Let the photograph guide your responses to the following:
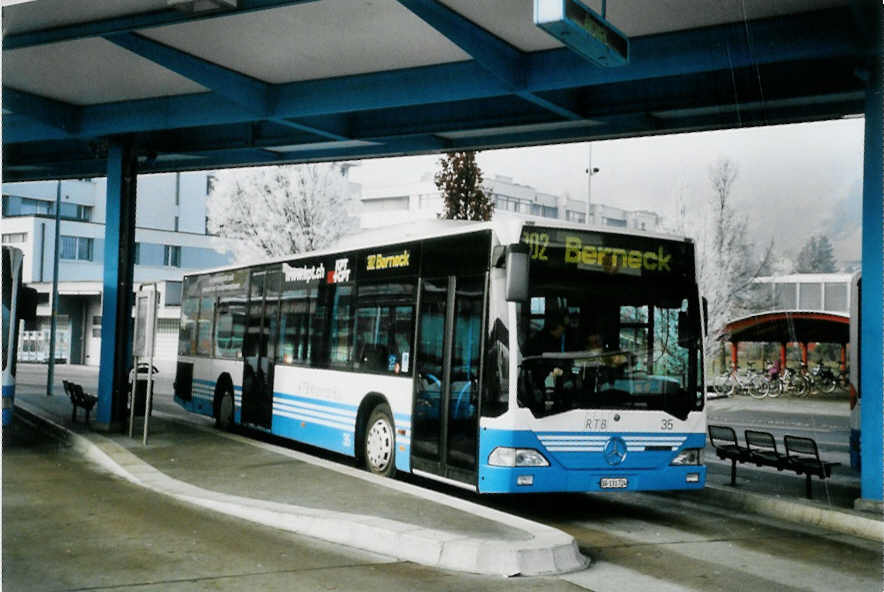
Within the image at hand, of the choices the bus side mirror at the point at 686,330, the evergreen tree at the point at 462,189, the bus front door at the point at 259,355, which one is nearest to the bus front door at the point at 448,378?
the bus side mirror at the point at 686,330

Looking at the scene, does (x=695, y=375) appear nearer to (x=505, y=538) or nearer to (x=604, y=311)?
(x=604, y=311)

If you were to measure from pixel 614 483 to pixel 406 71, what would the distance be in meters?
6.84

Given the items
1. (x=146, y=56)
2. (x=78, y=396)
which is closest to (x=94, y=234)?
(x=78, y=396)

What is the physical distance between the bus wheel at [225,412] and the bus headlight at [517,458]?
9.50 m

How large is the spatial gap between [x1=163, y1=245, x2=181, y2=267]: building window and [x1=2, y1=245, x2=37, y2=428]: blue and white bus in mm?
53660

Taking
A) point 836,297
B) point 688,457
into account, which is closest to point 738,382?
point 836,297

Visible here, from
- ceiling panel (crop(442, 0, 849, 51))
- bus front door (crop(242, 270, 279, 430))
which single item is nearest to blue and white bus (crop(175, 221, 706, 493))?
ceiling panel (crop(442, 0, 849, 51))

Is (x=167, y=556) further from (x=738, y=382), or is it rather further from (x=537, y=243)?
(x=738, y=382)

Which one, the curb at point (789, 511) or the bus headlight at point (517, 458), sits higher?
the bus headlight at point (517, 458)

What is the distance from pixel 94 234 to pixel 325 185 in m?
27.1

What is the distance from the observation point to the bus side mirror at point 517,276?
9.28 m

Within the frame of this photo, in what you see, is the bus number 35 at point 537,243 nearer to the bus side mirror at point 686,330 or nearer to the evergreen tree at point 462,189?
the bus side mirror at point 686,330

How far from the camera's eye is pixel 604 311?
1006 centimetres

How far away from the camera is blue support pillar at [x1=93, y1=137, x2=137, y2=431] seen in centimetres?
1689
